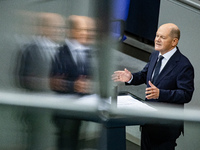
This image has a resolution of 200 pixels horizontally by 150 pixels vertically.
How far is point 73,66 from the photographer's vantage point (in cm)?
32

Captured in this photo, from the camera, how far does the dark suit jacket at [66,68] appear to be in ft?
1.03

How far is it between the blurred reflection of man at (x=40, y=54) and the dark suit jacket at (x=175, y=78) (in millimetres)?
162

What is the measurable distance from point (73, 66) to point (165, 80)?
0.66ft

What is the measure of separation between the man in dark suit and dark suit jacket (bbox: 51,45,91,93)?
7 centimetres

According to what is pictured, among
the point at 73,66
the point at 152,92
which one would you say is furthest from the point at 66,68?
the point at 152,92

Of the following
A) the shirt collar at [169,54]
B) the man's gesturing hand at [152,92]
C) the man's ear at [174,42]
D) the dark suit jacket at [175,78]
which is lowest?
the man's gesturing hand at [152,92]

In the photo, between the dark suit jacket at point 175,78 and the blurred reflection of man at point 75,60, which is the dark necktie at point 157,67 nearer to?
the dark suit jacket at point 175,78

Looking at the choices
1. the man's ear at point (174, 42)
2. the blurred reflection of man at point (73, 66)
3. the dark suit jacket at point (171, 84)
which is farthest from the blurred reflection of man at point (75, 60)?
the man's ear at point (174, 42)

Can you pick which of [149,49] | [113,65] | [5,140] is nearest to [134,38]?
[149,49]

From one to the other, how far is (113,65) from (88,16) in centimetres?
7

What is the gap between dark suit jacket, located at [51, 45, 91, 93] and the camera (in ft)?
1.03

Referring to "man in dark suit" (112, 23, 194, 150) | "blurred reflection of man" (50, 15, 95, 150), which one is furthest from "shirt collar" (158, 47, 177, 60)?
"blurred reflection of man" (50, 15, 95, 150)

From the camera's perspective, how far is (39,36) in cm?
31

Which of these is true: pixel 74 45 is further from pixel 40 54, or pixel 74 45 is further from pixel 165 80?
pixel 165 80
